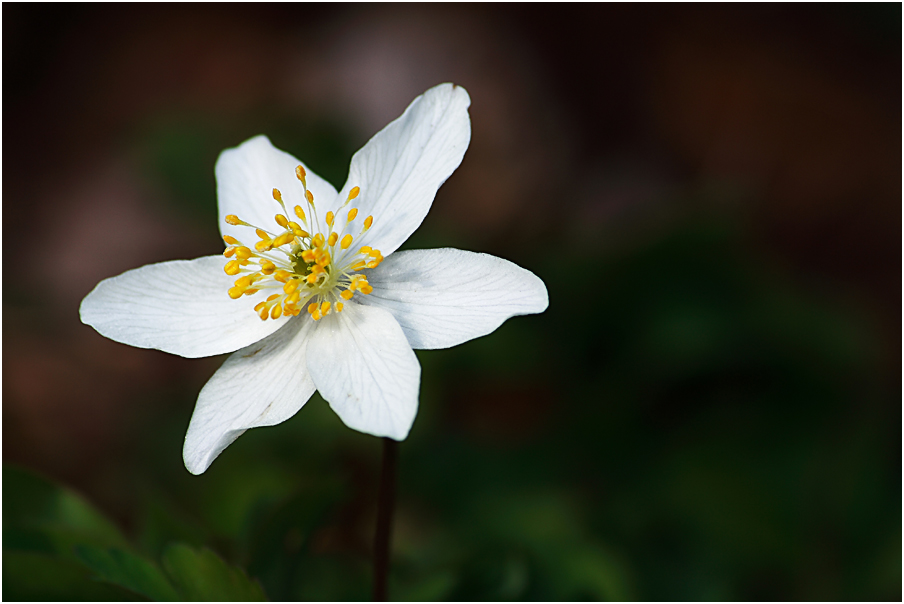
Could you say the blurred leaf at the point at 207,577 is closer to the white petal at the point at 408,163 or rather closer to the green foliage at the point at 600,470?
the green foliage at the point at 600,470

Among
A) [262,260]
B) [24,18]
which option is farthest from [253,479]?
[24,18]

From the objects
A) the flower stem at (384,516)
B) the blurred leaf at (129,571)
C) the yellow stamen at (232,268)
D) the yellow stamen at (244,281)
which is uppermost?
the yellow stamen at (232,268)

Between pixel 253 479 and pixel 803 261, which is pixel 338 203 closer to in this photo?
pixel 253 479

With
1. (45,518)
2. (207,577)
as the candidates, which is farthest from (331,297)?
(45,518)

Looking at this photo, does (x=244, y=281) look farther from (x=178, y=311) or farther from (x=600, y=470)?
(x=600, y=470)

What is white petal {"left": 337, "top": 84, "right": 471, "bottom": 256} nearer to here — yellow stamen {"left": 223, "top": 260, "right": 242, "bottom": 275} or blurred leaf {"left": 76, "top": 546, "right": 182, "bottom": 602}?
yellow stamen {"left": 223, "top": 260, "right": 242, "bottom": 275}

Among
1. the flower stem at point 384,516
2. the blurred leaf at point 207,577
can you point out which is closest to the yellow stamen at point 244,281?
the flower stem at point 384,516
